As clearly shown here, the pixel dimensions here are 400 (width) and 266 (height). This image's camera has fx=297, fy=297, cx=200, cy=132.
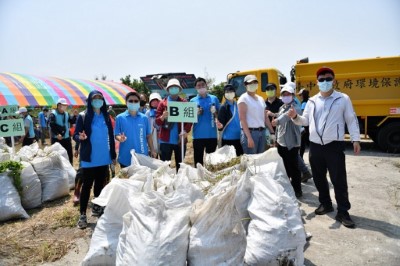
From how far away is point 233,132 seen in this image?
4371 mm

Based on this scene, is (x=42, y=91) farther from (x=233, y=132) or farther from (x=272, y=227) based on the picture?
(x=272, y=227)

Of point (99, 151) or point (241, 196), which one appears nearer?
point (241, 196)

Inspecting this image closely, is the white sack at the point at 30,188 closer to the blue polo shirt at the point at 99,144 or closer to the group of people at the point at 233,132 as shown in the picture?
the group of people at the point at 233,132

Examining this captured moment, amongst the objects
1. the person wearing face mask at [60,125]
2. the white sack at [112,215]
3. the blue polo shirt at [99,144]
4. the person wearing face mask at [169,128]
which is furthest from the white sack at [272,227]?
the person wearing face mask at [60,125]

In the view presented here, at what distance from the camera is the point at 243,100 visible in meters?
4.05

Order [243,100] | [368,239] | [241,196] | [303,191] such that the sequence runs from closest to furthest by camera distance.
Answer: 1. [241,196]
2. [368,239]
3. [243,100]
4. [303,191]

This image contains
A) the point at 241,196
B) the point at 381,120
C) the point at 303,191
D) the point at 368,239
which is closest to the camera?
the point at 241,196

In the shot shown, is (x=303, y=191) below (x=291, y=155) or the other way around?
below

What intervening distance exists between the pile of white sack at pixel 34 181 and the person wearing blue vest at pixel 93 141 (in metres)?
1.17

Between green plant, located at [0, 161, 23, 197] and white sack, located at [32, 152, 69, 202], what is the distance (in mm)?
385

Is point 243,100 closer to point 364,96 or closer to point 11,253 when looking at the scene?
point 11,253

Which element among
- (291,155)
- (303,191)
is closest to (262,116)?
(291,155)

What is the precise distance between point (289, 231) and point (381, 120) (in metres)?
6.99

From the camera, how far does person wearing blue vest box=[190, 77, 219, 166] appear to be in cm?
441
